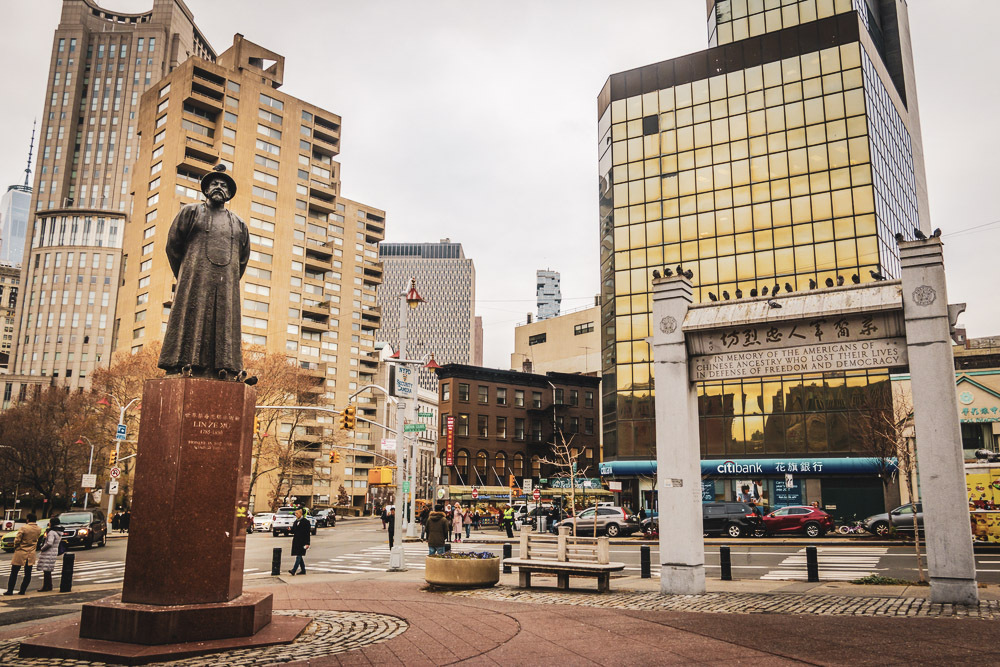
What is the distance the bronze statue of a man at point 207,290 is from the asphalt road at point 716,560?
11.6m

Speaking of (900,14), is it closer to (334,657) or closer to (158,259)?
(334,657)

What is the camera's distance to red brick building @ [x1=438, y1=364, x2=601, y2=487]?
223 ft

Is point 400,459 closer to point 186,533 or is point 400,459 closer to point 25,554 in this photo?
point 25,554

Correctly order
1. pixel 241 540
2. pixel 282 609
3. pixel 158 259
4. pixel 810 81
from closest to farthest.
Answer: pixel 241 540, pixel 282 609, pixel 810 81, pixel 158 259

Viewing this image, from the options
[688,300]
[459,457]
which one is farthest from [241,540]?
[459,457]

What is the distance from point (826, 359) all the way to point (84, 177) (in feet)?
496

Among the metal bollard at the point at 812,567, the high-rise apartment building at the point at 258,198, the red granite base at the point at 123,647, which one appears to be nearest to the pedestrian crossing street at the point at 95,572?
the red granite base at the point at 123,647

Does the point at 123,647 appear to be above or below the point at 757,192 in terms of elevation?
below

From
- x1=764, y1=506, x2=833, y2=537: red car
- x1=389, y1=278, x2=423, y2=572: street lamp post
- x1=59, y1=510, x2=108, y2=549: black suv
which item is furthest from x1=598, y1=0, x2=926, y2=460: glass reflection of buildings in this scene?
x1=59, y1=510, x2=108, y2=549: black suv

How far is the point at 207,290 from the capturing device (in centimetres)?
1009

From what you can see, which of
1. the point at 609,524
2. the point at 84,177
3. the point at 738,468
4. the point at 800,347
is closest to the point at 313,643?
the point at 800,347

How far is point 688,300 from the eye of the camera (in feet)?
49.7

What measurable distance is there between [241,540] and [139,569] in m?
1.27

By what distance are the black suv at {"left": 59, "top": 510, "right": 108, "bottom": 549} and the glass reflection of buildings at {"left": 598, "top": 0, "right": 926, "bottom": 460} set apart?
A: 106ft
